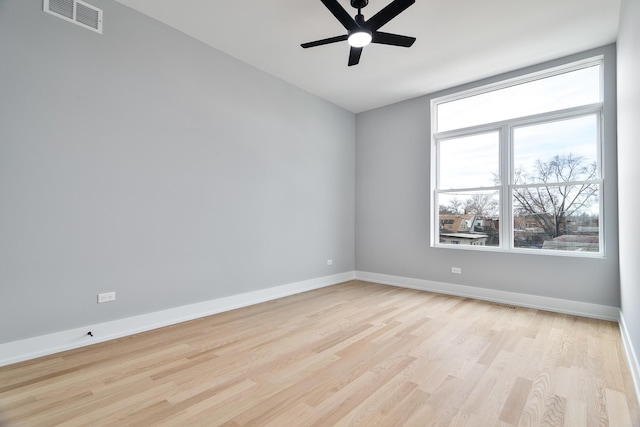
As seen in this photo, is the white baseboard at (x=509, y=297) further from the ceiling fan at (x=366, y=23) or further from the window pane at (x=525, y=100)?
the ceiling fan at (x=366, y=23)

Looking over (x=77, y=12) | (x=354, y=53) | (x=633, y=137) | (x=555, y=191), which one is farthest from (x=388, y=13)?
(x=555, y=191)

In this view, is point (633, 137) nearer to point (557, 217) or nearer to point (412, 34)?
point (557, 217)

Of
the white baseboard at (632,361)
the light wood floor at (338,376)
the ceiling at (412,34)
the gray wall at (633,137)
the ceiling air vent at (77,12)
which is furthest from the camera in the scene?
the ceiling at (412,34)

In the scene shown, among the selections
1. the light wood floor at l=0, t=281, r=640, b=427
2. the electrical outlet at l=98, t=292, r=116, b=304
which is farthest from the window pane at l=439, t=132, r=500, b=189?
the electrical outlet at l=98, t=292, r=116, b=304

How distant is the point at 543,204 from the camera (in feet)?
12.9

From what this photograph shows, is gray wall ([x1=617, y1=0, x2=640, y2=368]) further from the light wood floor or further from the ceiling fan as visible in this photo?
the ceiling fan

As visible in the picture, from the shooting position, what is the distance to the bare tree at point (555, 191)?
143 inches

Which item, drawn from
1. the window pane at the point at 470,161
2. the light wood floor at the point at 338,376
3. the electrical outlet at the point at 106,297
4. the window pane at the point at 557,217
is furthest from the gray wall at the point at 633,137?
the electrical outlet at the point at 106,297

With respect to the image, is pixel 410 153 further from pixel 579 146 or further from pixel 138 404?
pixel 138 404

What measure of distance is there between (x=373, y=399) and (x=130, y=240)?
2572 millimetres

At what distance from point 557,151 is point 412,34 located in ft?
7.80

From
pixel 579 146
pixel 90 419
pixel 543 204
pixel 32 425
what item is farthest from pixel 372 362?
pixel 579 146

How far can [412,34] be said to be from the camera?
3.30m

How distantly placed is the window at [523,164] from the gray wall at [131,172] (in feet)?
8.29
